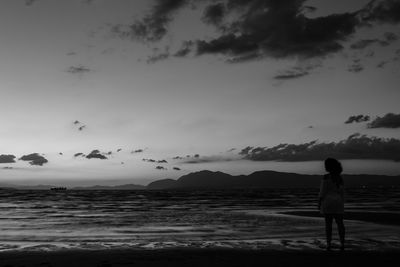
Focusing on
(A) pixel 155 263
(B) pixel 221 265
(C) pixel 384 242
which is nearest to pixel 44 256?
(A) pixel 155 263

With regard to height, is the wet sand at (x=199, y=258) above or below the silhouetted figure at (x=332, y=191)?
below

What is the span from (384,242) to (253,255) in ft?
19.6

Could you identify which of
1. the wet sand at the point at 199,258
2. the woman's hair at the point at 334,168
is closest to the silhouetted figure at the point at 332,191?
the woman's hair at the point at 334,168

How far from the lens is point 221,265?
376 inches

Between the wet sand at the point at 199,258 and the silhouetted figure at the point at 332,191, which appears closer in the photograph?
the wet sand at the point at 199,258

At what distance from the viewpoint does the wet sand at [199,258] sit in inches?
384

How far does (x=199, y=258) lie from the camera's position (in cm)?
1057

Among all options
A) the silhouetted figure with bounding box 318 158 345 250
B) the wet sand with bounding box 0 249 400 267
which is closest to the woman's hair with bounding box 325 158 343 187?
the silhouetted figure with bounding box 318 158 345 250

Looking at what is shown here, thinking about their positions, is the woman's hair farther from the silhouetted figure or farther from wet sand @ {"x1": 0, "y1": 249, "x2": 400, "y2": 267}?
wet sand @ {"x1": 0, "y1": 249, "x2": 400, "y2": 267}

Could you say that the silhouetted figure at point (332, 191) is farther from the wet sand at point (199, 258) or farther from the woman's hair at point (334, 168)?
the wet sand at point (199, 258)

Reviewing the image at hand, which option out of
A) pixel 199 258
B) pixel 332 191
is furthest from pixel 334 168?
pixel 199 258

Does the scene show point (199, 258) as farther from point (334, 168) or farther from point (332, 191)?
point (334, 168)

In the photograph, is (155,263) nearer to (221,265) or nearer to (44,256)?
(221,265)

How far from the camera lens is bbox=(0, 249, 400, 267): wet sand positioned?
977 cm
